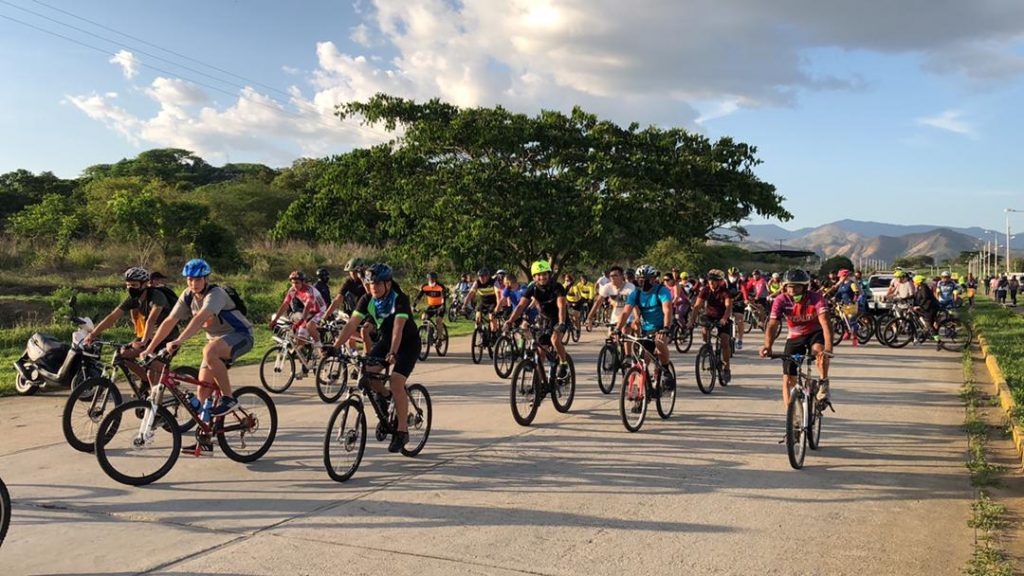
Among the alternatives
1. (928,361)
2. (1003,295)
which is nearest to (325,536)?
(928,361)

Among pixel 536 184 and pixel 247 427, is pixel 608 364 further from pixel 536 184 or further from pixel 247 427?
pixel 536 184

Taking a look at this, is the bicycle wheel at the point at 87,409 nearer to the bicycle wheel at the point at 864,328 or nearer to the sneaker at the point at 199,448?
the sneaker at the point at 199,448

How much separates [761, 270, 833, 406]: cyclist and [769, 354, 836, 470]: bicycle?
0.08 meters

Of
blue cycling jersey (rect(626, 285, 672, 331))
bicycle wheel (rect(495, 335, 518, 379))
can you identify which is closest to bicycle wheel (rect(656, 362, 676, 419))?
blue cycling jersey (rect(626, 285, 672, 331))

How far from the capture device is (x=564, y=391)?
32.2ft

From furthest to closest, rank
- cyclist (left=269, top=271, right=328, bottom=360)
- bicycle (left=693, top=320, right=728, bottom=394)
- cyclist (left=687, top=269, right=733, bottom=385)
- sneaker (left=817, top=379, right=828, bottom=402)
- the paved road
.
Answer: cyclist (left=687, top=269, right=733, bottom=385) → bicycle (left=693, top=320, right=728, bottom=394) → cyclist (left=269, top=271, right=328, bottom=360) → sneaker (left=817, top=379, right=828, bottom=402) → the paved road

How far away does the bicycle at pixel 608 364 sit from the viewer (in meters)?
10.9

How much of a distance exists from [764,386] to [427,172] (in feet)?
53.9

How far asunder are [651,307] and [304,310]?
5.27 metres

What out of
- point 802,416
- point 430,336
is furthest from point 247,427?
point 430,336

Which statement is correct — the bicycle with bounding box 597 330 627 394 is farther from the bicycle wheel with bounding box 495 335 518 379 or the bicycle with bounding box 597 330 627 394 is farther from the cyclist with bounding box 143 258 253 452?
the cyclist with bounding box 143 258 253 452

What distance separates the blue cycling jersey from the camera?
9.94 metres

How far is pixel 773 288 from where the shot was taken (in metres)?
25.8

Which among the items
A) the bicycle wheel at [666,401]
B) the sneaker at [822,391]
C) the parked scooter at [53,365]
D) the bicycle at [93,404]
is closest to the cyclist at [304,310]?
the parked scooter at [53,365]
